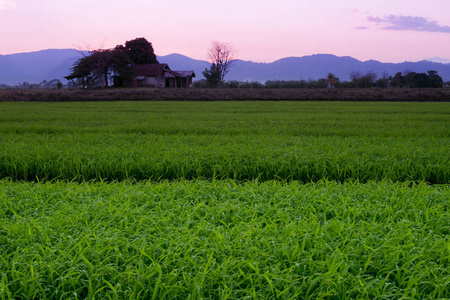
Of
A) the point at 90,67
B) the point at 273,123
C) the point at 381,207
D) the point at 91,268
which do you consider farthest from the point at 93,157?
the point at 90,67

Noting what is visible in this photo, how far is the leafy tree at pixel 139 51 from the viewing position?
60.9 m

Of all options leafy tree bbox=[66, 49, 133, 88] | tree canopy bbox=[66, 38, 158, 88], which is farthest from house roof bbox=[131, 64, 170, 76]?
leafy tree bbox=[66, 49, 133, 88]

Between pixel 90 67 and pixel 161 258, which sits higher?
pixel 90 67

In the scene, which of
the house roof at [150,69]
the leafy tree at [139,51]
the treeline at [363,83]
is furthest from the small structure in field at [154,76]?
the treeline at [363,83]

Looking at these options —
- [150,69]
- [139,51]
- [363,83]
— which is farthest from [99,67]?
[363,83]

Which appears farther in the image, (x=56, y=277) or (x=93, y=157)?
(x=93, y=157)

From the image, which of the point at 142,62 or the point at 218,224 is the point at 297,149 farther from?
the point at 142,62

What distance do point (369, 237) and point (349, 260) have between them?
1.16 ft

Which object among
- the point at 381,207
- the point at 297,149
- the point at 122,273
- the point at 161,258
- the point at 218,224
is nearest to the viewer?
the point at 122,273

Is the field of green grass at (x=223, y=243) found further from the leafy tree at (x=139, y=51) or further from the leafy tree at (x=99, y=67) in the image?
the leafy tree at (x=139, y=51)

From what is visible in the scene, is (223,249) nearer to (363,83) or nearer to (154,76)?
(154,76)

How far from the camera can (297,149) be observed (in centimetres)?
706

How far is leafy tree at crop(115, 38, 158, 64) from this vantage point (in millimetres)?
60906

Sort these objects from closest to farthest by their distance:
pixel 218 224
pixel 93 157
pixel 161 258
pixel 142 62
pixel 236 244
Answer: pixel 161 258
pixel 236 244
pixel 218 224
pixel 93 157
pixel 142 62
